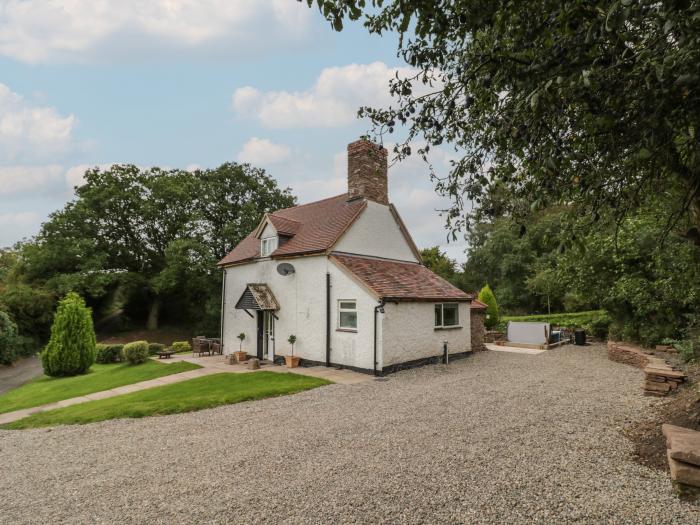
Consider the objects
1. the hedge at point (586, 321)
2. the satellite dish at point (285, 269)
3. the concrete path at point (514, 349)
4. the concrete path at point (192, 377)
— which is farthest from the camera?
the hedge at point (586, 321)

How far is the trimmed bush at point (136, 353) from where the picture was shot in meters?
18.9

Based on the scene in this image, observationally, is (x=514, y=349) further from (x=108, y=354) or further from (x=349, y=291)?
(x=108, y=354)

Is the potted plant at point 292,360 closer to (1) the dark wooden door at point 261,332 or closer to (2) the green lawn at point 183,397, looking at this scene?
(2) the green lawn at point 183,397

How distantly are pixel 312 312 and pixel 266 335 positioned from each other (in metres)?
3.38

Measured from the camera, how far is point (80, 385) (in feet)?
48.5

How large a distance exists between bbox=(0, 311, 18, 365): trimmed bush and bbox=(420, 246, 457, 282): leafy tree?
3344cm

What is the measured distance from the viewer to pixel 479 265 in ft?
145

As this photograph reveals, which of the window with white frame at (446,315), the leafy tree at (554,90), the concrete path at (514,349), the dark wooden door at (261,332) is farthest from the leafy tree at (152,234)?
the leafy tree at (554,90)

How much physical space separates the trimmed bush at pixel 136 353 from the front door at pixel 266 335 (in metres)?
6.25

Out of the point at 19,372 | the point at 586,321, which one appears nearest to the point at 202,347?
the point at 19,372

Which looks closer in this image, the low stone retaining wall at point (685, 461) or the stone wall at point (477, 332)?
the low stone retaining wall at point (685, 461)

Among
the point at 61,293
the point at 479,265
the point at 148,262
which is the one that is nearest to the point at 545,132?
the point at 61,293

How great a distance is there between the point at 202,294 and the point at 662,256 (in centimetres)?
3220

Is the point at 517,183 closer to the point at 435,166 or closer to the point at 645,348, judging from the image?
the point at 435,166
